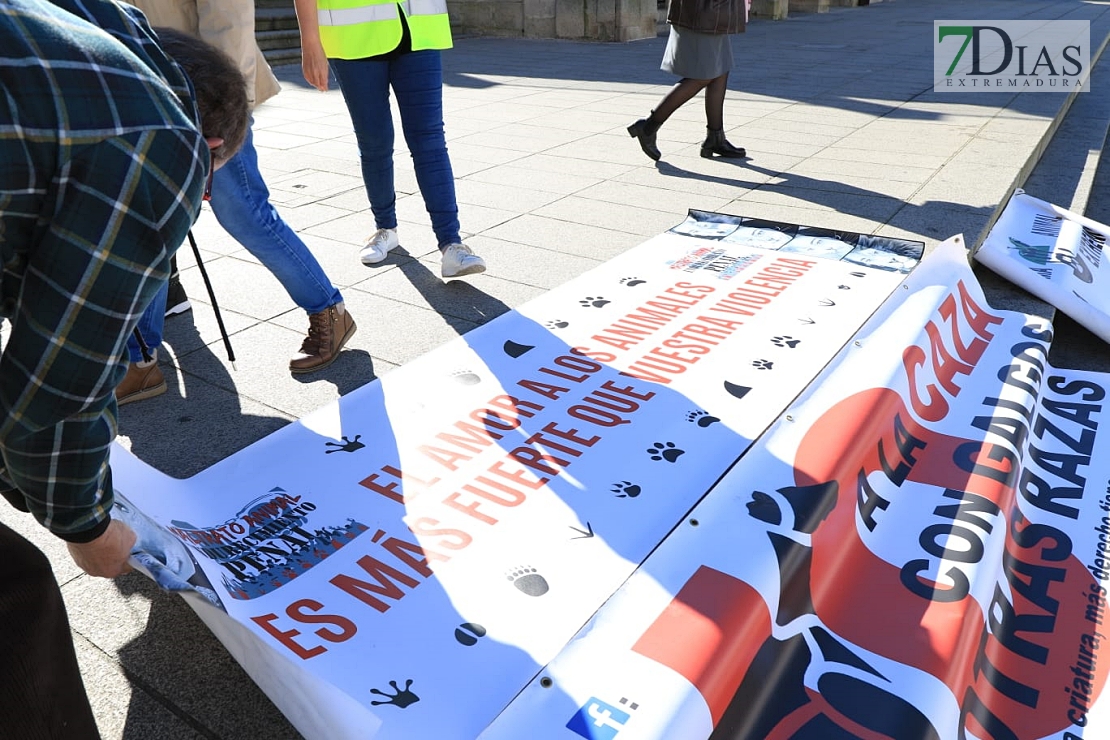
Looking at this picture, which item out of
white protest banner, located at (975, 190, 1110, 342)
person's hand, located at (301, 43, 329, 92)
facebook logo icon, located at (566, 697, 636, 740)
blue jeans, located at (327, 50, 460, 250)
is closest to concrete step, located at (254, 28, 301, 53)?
blue jeans, located at (327, 50, 460, 250)

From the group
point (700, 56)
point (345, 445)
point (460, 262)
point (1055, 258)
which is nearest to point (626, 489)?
point (345, 445)

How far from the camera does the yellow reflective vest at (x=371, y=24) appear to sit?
315cm

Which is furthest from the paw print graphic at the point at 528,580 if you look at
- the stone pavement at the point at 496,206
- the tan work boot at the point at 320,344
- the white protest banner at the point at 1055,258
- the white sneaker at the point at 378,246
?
the white protest banner at the point at 1055,258

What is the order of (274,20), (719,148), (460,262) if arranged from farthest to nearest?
(274,20), (719,148), (460,262)

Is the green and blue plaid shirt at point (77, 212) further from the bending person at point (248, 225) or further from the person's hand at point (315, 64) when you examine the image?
the person's hand at point (315, 64)

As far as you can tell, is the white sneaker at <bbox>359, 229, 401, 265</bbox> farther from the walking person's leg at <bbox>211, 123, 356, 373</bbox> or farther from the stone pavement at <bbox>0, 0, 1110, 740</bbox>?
the walking person's leg at <bbox>211, 123, 356, 373</bbox>

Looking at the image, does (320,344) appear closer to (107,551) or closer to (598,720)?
(107,551)

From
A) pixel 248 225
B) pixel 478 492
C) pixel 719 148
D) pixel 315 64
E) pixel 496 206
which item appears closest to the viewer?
pixel 478 492

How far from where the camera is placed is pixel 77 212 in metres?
1.02

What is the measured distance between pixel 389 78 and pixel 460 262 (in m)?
0.77

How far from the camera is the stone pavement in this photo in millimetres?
1814

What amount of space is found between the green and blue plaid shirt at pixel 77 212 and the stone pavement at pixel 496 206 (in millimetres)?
663

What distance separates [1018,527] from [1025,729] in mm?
629

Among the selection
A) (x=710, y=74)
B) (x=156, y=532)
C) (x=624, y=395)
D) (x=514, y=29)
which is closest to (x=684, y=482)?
(x=624, y=395)
